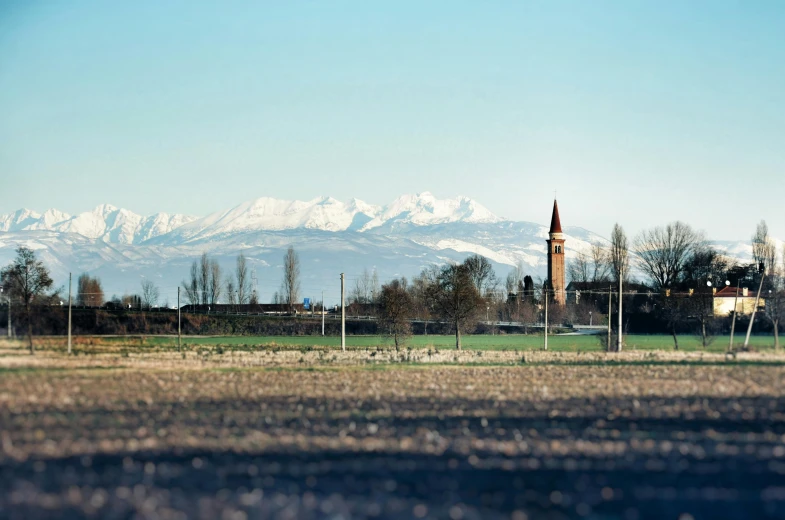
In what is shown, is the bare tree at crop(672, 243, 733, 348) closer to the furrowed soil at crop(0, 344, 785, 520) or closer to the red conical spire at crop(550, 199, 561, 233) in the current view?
the red conical spire at crop(550, 199, 561, 233)

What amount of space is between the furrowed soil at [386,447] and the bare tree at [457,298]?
48.9 meters

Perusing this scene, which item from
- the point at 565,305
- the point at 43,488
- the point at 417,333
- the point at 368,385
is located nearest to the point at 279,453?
the point at 43,488

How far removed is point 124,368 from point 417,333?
8230cm

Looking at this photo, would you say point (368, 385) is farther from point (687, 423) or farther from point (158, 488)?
point (158, 488)

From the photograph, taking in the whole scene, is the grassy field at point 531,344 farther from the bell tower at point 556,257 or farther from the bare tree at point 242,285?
the bare tree at point 242,285

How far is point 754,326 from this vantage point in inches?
3093

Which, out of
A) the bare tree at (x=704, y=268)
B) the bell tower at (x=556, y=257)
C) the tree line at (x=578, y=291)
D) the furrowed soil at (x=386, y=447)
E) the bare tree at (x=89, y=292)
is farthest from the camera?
the bell tower at (x=556, y=257)

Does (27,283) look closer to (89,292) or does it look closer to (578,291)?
(578,291)

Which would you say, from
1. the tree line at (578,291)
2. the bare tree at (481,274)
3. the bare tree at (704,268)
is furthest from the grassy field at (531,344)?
the bare tree at (481,274)

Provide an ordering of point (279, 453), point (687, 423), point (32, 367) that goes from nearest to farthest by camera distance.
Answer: point (279, 453) → point (687, 423) → point (32, 367)

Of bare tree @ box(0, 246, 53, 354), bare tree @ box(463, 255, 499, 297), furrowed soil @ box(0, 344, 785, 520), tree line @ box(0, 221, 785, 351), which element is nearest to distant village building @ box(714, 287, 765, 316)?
tree line @ box(0, 221, 785, 351)

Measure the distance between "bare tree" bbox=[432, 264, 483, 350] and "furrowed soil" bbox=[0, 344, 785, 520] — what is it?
48.9m

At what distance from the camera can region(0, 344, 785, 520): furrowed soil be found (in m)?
13.6

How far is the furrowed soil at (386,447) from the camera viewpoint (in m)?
13.6
